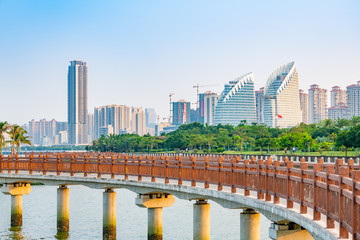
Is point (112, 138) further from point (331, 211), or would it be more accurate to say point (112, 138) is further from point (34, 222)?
point (331, 211)

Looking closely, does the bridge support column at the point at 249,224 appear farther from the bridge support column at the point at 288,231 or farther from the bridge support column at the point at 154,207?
the bridge support column at the point at 154,207

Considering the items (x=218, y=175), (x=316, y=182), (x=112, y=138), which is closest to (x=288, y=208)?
(x=316, y=182)

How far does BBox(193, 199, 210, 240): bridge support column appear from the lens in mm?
23391

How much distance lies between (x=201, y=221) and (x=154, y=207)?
3.70m

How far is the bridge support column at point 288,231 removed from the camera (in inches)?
662

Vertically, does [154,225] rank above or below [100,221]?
above

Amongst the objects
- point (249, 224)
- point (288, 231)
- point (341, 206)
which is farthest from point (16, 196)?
point (341, 206)

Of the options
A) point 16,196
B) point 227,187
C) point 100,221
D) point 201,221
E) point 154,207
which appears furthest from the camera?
point 100,221

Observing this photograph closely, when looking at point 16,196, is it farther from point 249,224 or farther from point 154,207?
point 249,224

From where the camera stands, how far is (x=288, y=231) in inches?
665

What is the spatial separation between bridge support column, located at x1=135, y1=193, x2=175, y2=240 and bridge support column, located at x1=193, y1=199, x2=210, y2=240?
3061 millimetres

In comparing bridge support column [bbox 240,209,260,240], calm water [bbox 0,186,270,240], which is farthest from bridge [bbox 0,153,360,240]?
calm water [bbox 0,186,270,240]

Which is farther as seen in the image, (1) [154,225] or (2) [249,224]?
(1) [154,225]

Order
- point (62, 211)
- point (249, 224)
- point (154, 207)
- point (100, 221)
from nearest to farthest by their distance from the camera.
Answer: point (249, 224), point (154, 207), point (62, 211), point (100, 221)
